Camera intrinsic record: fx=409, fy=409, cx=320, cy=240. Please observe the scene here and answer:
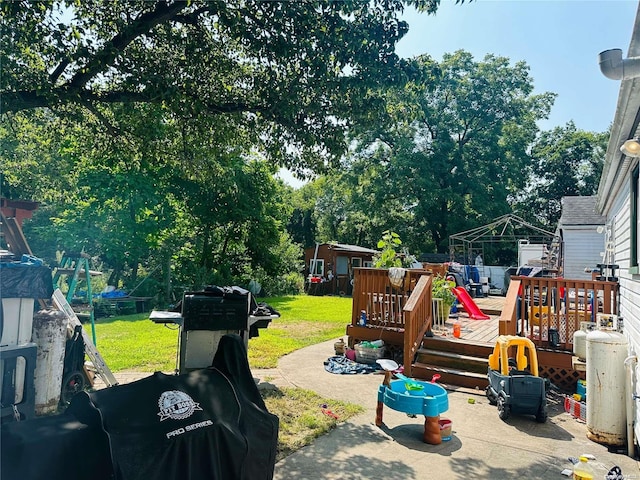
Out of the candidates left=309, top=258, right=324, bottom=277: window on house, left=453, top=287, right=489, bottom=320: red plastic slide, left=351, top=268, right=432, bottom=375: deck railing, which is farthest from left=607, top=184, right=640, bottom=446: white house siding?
left=309, top=258, right=324, bottom=277: window on house

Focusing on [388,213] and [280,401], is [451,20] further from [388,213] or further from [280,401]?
[388,213]

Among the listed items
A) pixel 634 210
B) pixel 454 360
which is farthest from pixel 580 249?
pixel 634 210

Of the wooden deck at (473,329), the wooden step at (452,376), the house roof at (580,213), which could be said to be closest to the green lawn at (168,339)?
the wooden step at (452,376)

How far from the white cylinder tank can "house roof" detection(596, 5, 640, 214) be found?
2.04 meters

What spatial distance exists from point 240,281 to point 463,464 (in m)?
16.6

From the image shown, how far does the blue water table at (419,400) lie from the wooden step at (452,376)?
193cm

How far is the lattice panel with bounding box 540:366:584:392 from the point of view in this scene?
579 centimetres

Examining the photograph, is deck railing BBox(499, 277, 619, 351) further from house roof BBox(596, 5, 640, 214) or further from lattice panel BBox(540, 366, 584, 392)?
house roof BBox(596, 5, 640, 214)

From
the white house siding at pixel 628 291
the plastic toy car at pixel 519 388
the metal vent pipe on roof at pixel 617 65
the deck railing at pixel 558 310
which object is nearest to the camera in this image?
the metal vent pipe on roof at pixel 617 65

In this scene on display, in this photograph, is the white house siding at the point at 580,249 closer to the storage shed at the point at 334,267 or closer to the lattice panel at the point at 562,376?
the lattice panel at the point at 562,376

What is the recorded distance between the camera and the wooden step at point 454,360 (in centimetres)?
621

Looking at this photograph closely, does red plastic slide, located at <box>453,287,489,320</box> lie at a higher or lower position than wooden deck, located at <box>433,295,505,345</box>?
higher

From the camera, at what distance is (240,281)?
19.5m

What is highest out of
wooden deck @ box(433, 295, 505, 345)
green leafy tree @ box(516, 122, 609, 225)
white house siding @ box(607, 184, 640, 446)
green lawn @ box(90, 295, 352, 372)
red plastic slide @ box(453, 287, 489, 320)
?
green leafy tree @ box(516, 122, 609, 225)
